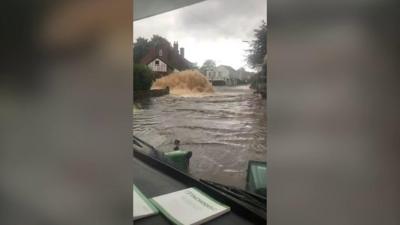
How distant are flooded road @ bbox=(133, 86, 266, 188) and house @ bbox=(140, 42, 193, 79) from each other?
12cm

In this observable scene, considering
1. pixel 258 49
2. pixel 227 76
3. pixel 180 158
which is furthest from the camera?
pixel 180 158

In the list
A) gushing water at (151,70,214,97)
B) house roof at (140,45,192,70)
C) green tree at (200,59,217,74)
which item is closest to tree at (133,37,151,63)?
house roof at (140,45,192,70)

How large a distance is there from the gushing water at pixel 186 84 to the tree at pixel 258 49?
0.72ft

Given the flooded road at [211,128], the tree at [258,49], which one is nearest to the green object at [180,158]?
the flooded road at [211,128]

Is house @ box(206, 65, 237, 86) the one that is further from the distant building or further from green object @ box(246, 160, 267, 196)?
green object @ box(246, 160, 267, 196)

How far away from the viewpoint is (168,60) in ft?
4.48

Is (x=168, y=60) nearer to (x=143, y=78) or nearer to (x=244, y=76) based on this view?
(x=143, y=78)

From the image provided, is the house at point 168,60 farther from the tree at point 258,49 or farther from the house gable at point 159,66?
the tree at point 258,49

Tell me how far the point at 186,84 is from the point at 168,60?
0.44 feet

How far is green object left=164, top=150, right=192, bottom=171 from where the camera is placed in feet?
4.52

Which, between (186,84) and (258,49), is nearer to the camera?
(258,49)

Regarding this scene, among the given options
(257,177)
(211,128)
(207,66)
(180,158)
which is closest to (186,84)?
(207,66)
